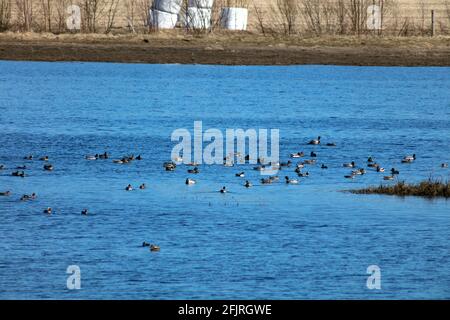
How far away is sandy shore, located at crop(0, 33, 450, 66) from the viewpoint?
61.4 m

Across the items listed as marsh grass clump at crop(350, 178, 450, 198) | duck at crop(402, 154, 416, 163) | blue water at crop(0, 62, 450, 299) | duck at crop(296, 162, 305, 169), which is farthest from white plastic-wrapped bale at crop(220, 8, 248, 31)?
marsh grass clump at crop(350, 178, 450, 198)

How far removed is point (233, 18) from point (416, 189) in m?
41.0

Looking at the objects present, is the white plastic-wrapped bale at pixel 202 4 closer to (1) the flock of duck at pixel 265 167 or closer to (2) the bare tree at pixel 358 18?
(2) the bare tree at pixel 358 18

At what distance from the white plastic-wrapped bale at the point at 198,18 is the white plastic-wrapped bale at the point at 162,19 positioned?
127 cm

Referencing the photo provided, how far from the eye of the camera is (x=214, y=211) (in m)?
26.6

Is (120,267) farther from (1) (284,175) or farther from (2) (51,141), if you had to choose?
Answer: (2) (51,141)

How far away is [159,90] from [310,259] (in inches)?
1273

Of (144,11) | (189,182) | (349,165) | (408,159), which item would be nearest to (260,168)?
Result: (349,165)

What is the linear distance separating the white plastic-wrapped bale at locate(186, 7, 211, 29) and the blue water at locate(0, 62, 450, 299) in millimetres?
18095

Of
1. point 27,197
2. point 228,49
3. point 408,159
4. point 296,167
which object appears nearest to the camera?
point 27,197

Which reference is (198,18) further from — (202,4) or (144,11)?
(144,11)

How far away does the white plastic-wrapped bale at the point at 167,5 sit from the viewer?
6775 cm

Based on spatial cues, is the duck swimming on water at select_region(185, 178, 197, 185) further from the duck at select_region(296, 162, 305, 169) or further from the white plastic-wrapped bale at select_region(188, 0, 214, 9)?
the white plastic-wrapped bale at select_region(188, 0, 214, 9)

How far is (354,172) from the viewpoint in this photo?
1206 inches
